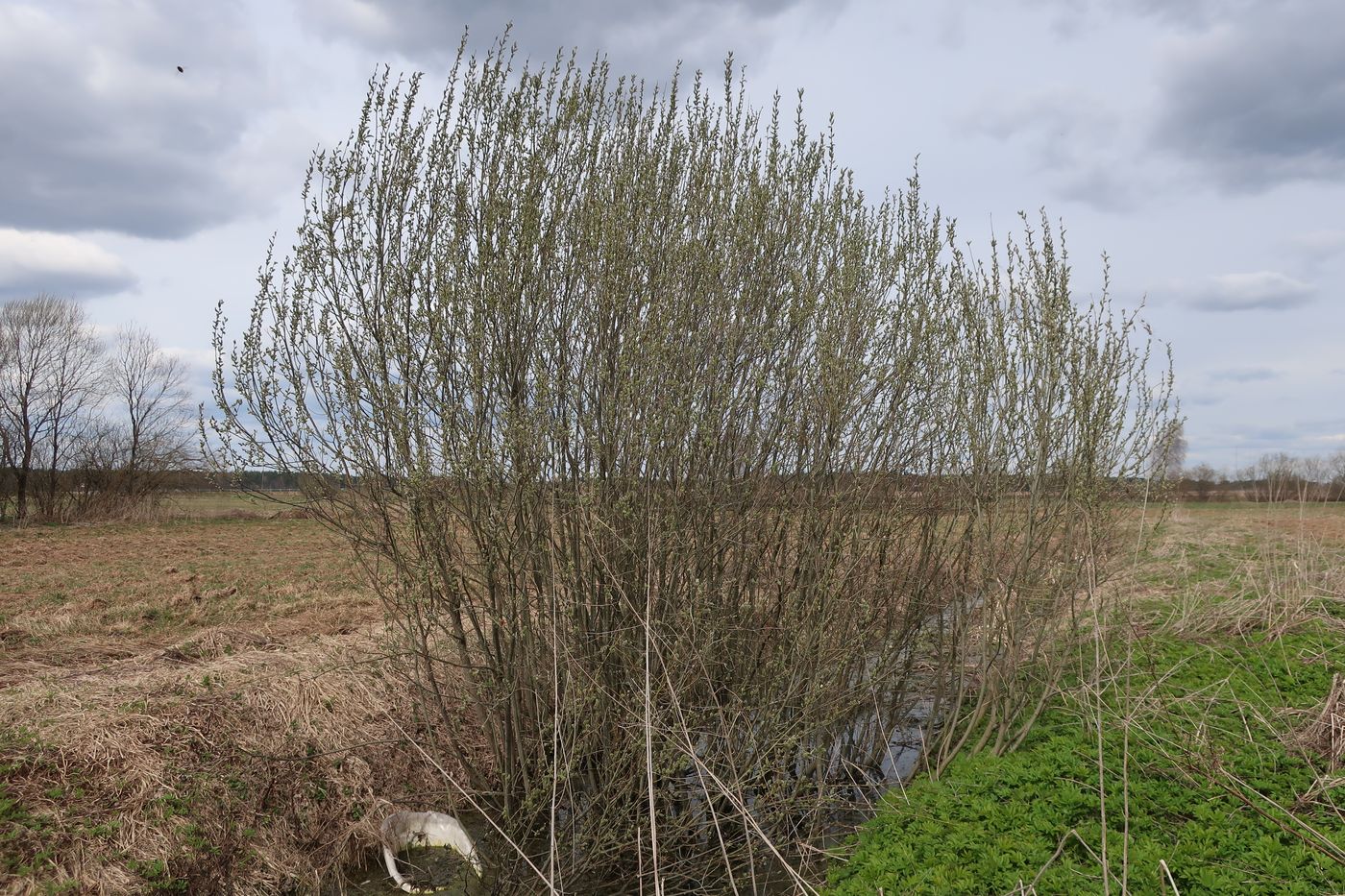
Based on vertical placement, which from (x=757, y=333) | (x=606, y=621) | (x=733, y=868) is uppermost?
(x=757, y=333)

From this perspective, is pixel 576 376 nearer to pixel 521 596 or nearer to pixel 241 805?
pixel 521 596

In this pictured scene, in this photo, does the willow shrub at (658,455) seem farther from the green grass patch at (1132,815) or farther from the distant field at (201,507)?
the distant field at (201,507)

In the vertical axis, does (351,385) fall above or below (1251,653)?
above

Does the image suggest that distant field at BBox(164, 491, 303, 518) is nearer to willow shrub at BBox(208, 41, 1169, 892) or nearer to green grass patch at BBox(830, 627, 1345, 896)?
willow shrub at BBox(208, 41, 1169, 892)

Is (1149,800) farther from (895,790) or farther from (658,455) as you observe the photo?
(658,455)

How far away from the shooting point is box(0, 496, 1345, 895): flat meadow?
11.3 ft

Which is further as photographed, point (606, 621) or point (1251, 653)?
point (1251, 653)

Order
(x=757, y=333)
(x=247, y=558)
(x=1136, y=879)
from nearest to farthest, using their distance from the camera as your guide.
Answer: (x=1136, y=879) → (x=757, y=333) → (x=247, y=558)

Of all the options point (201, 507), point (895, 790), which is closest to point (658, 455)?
point (895, 790)

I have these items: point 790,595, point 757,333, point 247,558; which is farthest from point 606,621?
point 247,558

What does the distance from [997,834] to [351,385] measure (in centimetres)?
379

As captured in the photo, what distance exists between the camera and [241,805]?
183 inches

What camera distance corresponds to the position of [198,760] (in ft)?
16.0

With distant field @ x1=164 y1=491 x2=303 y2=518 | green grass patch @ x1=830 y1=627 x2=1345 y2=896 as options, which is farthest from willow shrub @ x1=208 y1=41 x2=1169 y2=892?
distant field @ x1=164 y1=491 x2=303 y2=518
